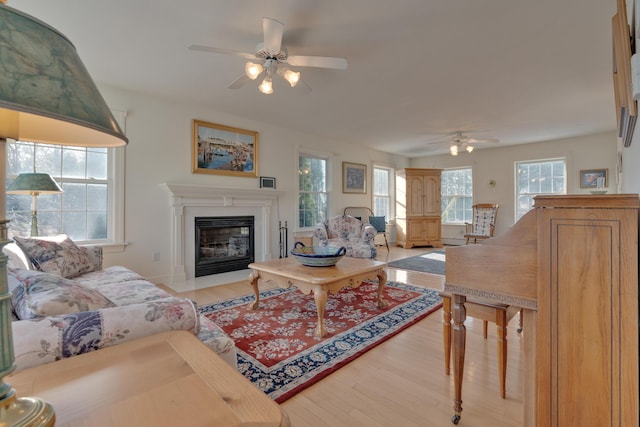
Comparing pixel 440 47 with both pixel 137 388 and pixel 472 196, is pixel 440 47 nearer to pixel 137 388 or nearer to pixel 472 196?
pixel 137 388

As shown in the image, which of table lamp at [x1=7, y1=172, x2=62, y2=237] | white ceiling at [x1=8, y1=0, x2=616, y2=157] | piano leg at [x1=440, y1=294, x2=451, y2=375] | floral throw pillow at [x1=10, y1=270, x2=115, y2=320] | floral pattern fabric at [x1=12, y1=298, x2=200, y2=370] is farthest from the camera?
table lamp at [x1=7, y1=172, x2=62, y2=237]

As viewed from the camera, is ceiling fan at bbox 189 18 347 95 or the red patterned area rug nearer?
the red patterned area rug

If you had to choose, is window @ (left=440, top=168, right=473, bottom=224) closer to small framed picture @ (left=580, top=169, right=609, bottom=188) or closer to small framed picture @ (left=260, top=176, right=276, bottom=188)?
small framed picture @ (left=580, top=169, right=609, bottom=188)

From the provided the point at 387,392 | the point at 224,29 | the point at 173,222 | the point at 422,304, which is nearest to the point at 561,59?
the point at 422,304

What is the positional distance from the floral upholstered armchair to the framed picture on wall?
1.48m

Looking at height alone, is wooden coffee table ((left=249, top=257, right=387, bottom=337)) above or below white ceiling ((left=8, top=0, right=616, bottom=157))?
below

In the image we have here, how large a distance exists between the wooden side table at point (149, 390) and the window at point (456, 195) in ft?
25.9

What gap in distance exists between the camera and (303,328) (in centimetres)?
246

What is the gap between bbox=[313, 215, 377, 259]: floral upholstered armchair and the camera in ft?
14.4

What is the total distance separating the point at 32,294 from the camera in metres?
1.03

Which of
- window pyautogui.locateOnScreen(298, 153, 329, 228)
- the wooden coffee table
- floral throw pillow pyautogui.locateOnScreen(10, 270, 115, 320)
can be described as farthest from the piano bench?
window pyautogui.locateOnScreen(298, 153, 329, 228)

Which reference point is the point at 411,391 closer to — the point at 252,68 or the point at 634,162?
the point at 634,162

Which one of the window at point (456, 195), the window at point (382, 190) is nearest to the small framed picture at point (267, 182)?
the window at point (382, 190)

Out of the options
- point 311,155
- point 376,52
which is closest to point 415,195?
point 311,155
